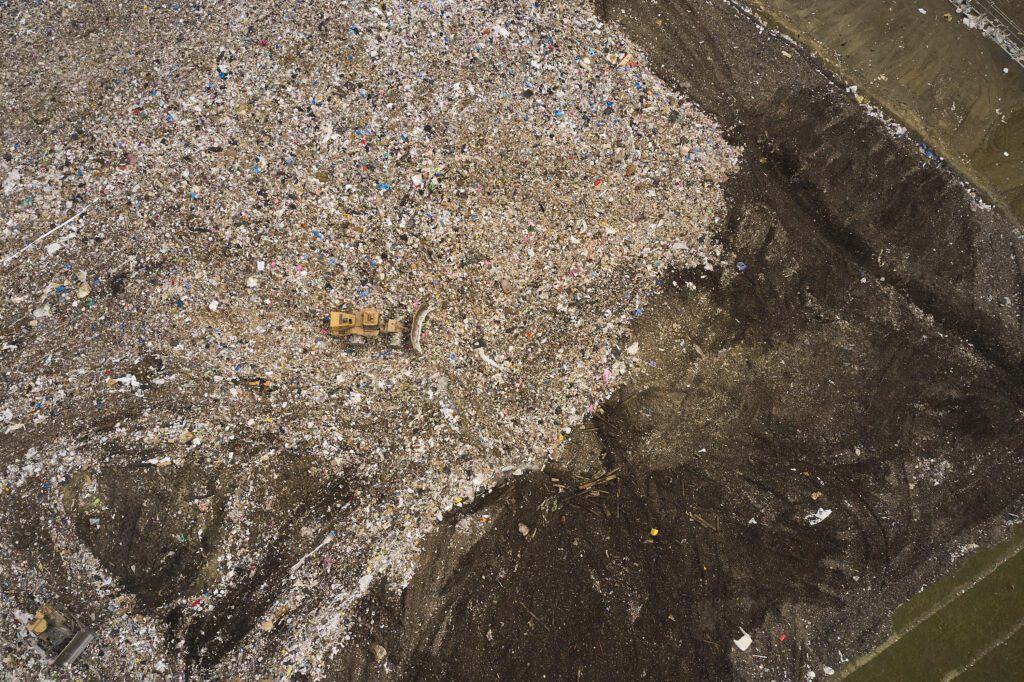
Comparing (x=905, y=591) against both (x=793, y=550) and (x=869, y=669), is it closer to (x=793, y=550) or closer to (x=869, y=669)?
(x=869, y=669)

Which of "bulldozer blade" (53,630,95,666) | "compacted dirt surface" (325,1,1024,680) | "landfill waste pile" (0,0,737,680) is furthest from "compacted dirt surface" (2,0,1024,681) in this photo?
"bulldozer blade" (53,630,95,666)

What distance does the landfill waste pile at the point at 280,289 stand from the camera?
6.03m

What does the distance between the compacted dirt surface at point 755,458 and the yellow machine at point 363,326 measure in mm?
1738

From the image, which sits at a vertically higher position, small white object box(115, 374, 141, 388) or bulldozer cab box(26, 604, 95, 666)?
small white object box(115, 374, 141, 388)

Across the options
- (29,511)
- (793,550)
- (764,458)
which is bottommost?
(29,511)

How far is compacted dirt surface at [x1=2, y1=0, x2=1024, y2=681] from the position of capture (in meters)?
6.65

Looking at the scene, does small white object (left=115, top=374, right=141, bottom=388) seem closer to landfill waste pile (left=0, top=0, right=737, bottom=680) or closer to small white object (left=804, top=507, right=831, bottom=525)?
landfill waste pile (left=0, top=0, right=737, bottom=680)

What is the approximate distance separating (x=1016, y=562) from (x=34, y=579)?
1240 cm

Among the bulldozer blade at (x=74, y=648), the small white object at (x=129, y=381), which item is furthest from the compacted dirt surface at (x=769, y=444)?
the small white object at (x=129, y=381)

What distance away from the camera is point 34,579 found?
5836 millimetres

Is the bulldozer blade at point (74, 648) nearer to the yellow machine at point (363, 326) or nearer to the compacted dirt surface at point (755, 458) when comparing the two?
the compacted dirt surface at point (755, 458)

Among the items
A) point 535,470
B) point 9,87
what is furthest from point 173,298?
point 535,470

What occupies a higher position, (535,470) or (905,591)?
(905,591)

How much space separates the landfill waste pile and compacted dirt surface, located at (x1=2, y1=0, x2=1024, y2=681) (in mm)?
250
